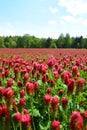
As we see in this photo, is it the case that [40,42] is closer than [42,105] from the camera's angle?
No

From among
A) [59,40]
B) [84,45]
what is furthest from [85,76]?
[59,40]

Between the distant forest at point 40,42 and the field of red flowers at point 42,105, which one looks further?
the distant forest at point 40,42

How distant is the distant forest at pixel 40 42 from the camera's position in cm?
9039

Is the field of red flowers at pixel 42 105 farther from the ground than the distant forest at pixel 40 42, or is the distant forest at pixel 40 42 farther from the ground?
the field of red flowers at pixel 42 105

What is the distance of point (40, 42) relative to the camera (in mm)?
99062

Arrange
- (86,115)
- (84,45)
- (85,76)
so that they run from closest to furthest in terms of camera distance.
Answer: (86,115) < (85,76) < (84,45)

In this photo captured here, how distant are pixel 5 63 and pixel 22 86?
7.39ft

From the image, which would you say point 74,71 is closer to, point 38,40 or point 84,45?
point 84,45

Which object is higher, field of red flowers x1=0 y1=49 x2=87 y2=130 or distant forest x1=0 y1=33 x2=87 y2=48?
field of red flowers x1=0 y1=49 x2=87 y2=130

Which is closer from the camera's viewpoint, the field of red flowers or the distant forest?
the field of red flowers

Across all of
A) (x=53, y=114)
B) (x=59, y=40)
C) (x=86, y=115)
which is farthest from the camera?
(x=59, y=40)

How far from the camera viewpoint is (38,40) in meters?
103

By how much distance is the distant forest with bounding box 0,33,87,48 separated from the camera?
9039 centimetres

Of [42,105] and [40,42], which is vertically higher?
[42,105]
